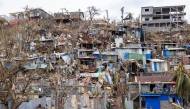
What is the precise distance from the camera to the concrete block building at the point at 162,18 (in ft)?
172

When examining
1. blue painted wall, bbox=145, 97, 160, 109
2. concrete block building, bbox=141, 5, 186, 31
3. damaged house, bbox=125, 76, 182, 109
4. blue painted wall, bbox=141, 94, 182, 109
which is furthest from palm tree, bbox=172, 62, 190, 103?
concrete block building, bbox=141, 5, 186, 31

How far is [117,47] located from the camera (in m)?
40.3

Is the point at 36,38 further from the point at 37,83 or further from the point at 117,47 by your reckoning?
the point at 37,83

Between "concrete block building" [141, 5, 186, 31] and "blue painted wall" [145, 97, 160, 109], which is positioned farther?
"concrete block building" [141, 5, 186, 31]

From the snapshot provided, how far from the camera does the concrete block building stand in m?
52.4

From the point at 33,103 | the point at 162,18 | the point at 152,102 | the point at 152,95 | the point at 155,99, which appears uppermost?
the point at 162,18

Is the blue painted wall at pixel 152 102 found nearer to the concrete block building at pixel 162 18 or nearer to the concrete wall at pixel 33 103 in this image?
the concrete wall at pixel 33 103

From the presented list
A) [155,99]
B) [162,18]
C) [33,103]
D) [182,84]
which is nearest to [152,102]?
[155,99]

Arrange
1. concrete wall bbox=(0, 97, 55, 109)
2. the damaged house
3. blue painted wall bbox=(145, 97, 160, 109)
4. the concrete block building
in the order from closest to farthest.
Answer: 1. concrete wall bbox=(0, 97, 55, 109)
2. the damaged house
3. blue painted wall bbox=(145, 97, 160, 109)
4. the concrete block building

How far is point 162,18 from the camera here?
5519 cm

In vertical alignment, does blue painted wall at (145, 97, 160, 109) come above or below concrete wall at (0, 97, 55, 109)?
below

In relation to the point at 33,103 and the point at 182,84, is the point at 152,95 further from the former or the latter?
the point at 33,103

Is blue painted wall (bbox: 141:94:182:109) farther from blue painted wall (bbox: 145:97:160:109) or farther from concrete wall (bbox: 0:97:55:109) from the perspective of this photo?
concrete wall (bbox: 0:97:55:109)

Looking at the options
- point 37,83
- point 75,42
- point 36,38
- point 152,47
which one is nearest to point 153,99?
point 37,83
